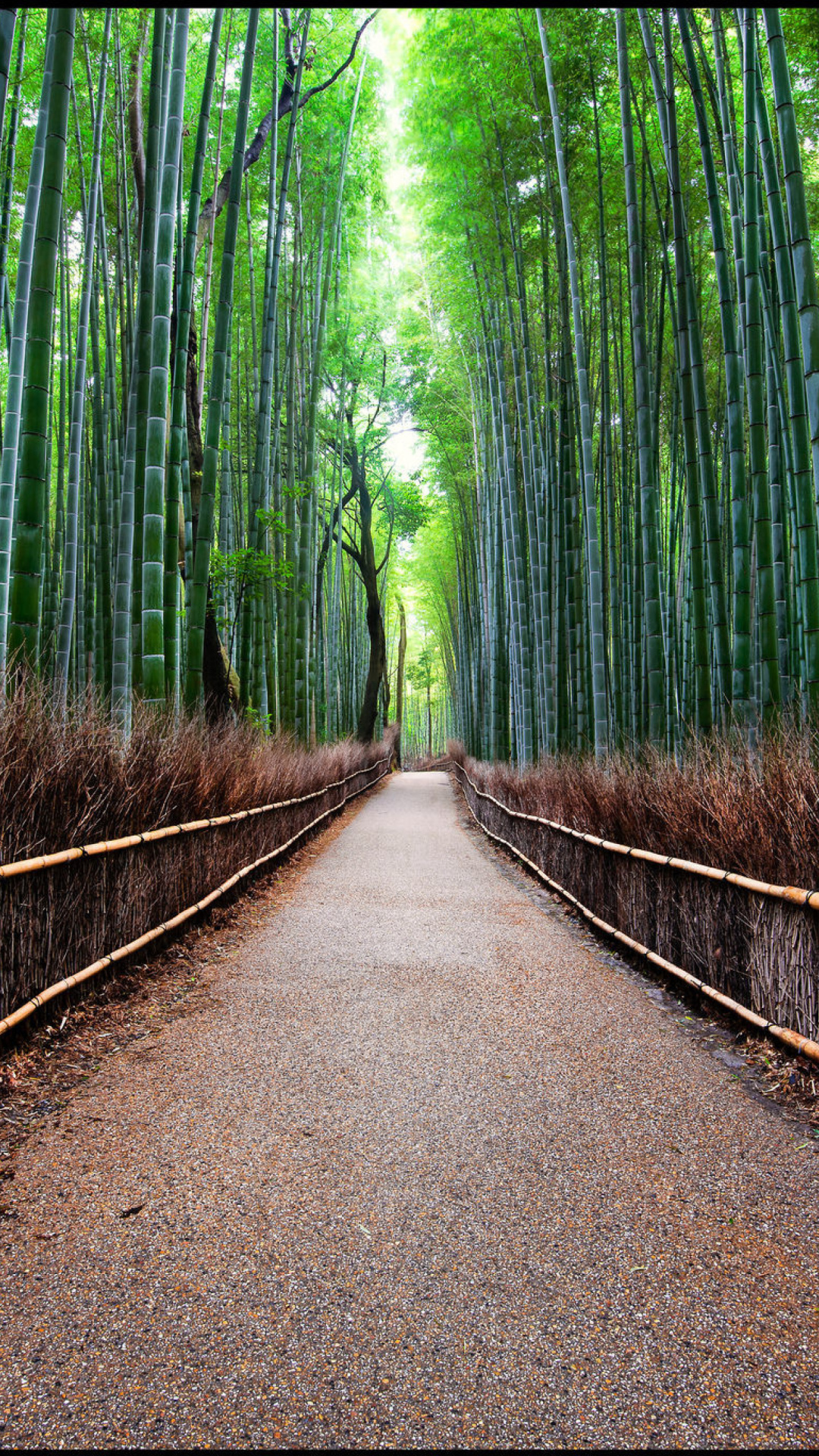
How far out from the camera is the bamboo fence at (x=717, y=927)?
1.82 m


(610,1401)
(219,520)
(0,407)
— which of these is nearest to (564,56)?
(219,520)

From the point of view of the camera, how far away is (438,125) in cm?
570

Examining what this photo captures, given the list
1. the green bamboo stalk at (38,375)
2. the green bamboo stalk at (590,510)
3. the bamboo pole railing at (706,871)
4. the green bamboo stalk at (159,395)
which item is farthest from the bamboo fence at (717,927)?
the green bamboo stalk at (38,375)

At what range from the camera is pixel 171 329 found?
15.5ft

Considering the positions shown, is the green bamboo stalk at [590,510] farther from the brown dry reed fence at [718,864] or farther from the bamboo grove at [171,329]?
the bamboo grove at [171,329]

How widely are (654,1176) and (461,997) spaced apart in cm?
108

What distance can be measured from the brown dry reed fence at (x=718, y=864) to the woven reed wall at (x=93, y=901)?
1751mm

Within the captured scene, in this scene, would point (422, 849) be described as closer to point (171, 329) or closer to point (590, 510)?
point (590, 510)

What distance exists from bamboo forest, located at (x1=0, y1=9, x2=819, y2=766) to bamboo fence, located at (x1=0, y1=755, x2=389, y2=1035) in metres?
0.70

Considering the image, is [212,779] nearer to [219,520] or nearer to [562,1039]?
[562,1039]

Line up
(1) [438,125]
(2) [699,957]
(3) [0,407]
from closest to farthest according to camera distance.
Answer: (2) [699,957] < (1) [438,125] < (3) [0,407]

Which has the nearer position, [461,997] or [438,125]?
[461,997]

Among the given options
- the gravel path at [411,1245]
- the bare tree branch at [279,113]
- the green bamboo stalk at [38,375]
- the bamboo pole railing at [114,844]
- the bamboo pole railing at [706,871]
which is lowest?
the gravel path at [411,1245]

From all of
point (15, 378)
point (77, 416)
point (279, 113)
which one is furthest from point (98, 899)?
point (279, 113)
